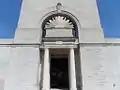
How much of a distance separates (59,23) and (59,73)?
3.36 m

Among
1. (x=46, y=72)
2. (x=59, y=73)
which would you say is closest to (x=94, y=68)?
(x=59, y=73)

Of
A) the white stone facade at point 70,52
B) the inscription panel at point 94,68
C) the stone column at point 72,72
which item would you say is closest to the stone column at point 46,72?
the white stone facade at point 70,52

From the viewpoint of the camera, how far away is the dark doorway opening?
14.7 m

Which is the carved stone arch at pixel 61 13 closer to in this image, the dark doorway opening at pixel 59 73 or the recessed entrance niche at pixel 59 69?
the recessed entrance niche at pixel 59 69

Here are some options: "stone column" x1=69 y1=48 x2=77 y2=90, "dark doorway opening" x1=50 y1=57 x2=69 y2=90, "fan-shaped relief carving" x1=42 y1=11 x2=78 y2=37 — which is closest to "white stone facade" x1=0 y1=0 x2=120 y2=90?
"stone column" x1=69 y1=48 x2=77 y2=90

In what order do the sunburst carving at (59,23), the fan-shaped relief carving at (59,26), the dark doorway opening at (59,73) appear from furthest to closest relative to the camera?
the sunburst carving at (59,23)
the fan-shaped relief carving at (59,26)
the dark doorway opening at (59,73)

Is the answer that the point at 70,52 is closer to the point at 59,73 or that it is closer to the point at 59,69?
the point at 59,69

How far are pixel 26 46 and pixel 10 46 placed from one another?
103 centimetres

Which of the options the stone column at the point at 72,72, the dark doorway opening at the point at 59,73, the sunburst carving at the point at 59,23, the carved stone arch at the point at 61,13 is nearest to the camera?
the stone column at the point at 72,72

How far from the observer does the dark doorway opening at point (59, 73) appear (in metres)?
14.7

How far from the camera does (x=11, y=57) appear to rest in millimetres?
14000

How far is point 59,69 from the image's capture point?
15.3m

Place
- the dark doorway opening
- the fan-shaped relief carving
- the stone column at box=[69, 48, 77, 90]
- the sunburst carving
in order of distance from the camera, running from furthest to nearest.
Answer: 1. the sunburst carving
2. the fan-shaped relief carving
3. the dark doorway opening
4. the stone column at box=[69, 48, 77, 90]

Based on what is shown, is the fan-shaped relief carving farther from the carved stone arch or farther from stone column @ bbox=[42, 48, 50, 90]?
stone column @ bbox=[42, 48, 50, 90]
